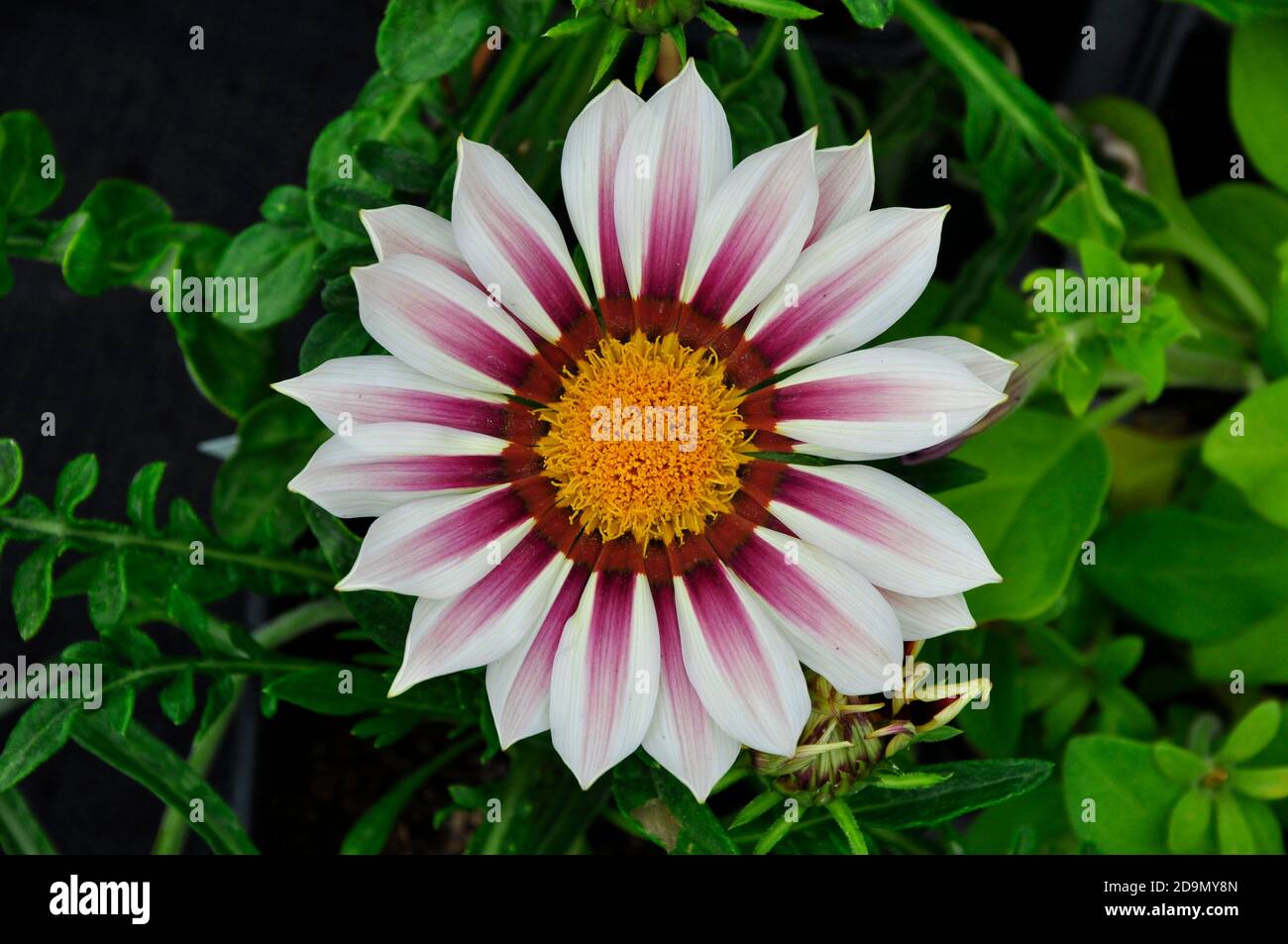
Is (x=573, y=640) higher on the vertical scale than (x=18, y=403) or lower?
lower

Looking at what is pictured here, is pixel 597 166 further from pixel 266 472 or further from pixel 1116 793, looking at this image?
pixel 1116 793

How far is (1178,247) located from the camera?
1.02 m

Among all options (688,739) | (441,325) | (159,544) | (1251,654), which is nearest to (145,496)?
(159,544)

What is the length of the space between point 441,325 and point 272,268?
0.23m

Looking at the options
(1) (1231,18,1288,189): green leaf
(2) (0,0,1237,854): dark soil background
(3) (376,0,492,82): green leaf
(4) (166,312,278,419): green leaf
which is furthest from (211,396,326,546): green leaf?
(1) (1231,18,1288,189): green leaf

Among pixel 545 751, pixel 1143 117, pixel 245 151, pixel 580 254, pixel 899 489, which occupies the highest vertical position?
pixel 245 151

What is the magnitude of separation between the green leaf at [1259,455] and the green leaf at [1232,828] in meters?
0.20

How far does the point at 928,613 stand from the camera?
0.62 m

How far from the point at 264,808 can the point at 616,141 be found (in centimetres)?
63

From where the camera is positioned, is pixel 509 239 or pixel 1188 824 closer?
pixel 509 239
